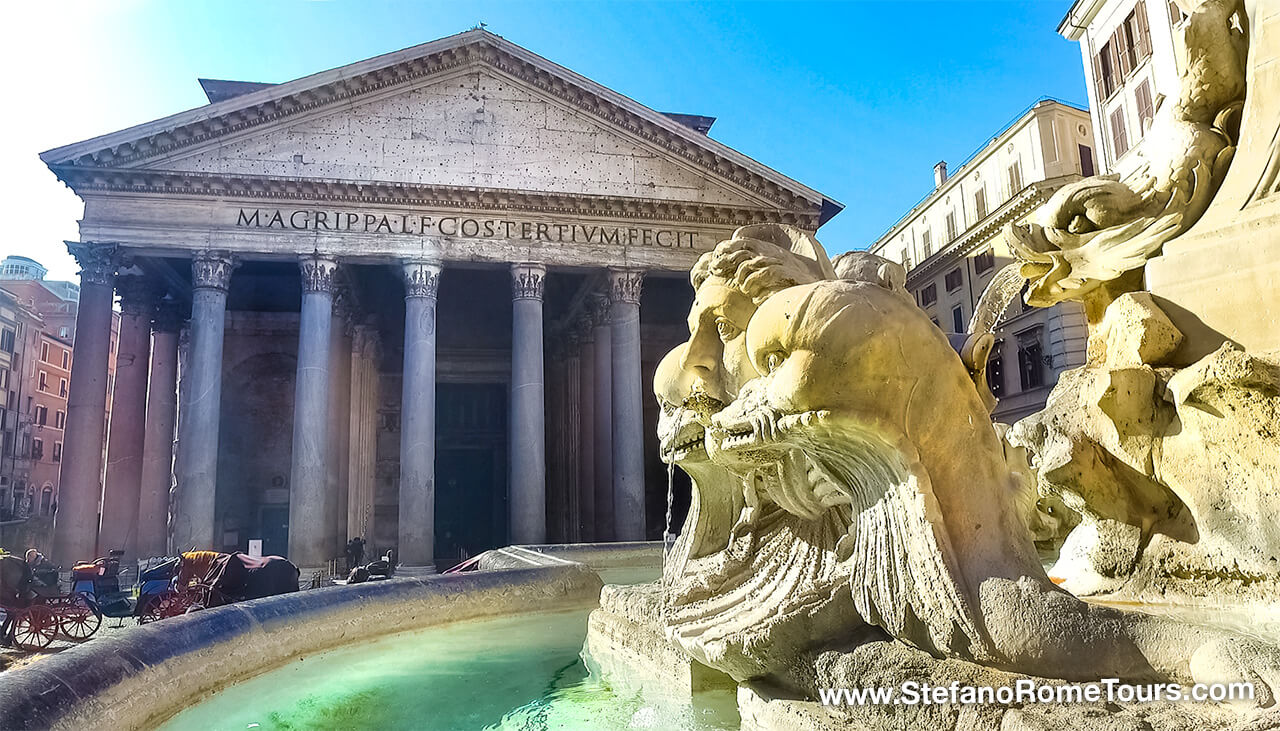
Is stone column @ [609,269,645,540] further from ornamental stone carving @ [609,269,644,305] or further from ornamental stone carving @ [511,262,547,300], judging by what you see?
ornamental stone carving @ [511,262,547,300]

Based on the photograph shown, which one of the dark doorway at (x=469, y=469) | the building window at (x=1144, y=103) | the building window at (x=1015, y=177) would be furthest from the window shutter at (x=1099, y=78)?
the dark doorway at (x=469, y=469)

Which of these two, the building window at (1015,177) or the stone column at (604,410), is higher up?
the building window at (1015,177)

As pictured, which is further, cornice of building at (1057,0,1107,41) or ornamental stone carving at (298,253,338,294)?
cornice of building at (1057,0,1107,41)

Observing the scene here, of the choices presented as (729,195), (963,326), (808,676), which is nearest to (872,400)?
(808,676)

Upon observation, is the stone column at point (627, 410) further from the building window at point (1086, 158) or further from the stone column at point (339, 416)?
the building window at point (1086, 158)

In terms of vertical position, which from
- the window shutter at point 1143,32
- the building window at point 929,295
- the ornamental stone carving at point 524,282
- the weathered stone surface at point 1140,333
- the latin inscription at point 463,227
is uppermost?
the window shutter at point 1143,32

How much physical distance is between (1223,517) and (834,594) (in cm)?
93

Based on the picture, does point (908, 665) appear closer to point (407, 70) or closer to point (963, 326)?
point (407, 70)

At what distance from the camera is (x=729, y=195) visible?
56.2 ft

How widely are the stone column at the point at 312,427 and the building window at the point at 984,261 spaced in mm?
18819

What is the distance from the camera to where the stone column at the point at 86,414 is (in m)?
14.2

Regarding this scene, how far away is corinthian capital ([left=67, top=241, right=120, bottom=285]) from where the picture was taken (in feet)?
47.7

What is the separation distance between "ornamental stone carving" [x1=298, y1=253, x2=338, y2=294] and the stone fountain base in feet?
46.4

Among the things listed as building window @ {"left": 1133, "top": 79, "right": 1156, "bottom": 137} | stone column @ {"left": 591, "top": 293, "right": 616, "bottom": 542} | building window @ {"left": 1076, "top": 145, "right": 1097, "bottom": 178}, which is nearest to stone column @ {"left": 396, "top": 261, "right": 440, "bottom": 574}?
stone column @ {"left": 591, "top": 293, "right": 616, "bottom": 542}
